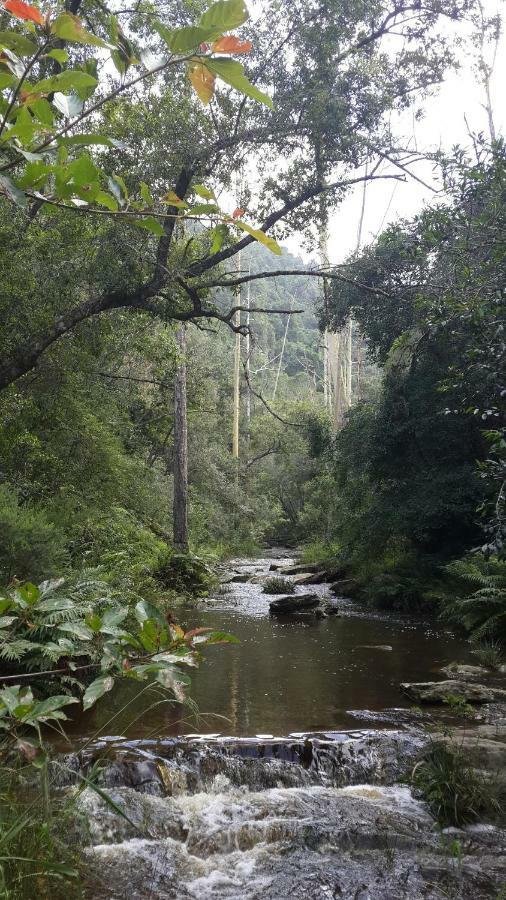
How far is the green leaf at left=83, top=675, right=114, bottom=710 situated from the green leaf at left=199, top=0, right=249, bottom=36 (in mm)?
1437

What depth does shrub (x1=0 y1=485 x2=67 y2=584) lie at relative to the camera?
6863 mm

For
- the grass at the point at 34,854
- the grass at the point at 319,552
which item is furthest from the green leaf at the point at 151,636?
the grass at the point at 319,552

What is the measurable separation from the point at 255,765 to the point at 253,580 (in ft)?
37.7

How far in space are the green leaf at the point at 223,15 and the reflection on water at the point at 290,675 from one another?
10.4 ft

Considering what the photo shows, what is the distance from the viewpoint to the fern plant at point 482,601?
891 cm

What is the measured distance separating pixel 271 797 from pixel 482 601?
600 centimetres

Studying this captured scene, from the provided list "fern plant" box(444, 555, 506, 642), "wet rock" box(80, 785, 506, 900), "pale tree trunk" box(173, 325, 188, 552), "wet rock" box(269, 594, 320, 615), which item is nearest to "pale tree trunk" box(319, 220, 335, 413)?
"pale tree trunk" box(173, 325, 188, 552)

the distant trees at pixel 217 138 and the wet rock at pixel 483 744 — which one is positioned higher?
the distant trees at pixel 217 138

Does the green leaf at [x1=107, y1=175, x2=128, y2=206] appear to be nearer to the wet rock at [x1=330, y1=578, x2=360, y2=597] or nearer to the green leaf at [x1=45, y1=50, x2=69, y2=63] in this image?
the green leaf at [x1=45, y1=50, x2=69, y2=63]

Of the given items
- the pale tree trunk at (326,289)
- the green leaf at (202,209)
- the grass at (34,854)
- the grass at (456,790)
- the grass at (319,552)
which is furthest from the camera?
the grass at (319,552)

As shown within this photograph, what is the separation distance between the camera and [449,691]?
632cm

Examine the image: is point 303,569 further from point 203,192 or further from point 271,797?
point 203,192

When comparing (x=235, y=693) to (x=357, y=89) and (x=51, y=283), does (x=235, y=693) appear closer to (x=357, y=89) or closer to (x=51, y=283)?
(x=51, y=283)

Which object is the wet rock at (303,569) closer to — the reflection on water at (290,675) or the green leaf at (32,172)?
the reflection on water at (290,675)
